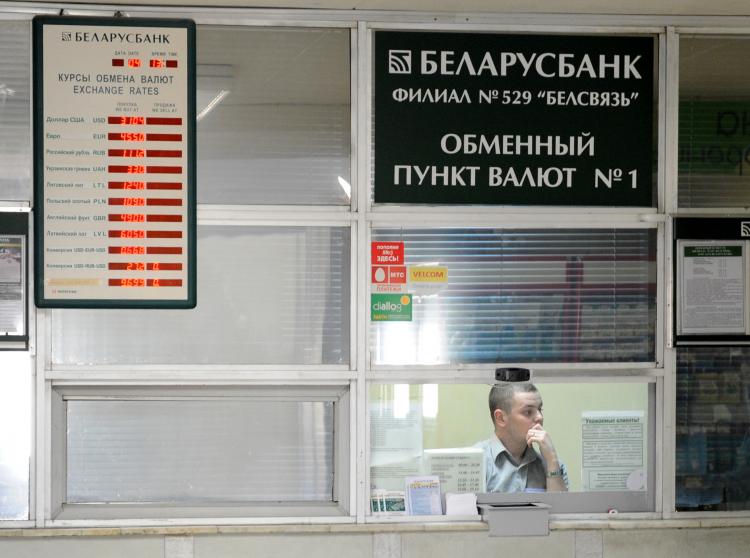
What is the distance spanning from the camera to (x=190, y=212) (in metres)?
4.66

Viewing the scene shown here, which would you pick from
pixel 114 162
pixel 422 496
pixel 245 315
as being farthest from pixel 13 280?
pixel 422 496

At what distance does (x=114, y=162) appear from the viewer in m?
4.63

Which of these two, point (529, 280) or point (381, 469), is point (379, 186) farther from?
point (381, 469)

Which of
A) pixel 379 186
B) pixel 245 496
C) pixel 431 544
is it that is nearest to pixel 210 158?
pixel 379 186

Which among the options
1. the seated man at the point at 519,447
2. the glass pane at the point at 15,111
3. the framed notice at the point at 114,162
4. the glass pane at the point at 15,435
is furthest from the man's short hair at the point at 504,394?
the glass pane at the point at 15,111

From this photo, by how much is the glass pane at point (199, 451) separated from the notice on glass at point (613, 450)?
1214mm

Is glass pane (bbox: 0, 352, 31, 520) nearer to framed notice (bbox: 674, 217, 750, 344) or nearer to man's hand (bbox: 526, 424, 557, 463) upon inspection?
man's hand (bbox: 526, 424, 557, 463)

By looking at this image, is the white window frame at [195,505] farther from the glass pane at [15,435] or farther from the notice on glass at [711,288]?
the notice on glass at [711,288]

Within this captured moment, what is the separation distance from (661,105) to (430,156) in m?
1.13

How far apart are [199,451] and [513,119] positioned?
213cm

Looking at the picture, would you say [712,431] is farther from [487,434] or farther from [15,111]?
[15,111]

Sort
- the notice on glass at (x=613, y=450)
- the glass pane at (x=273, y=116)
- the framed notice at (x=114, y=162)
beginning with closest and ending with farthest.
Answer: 1. the framed notice at (x=114, y=162)
2. the glass pane at (x=273, y=116)
3. the notice on glass at (x=613, y=450)

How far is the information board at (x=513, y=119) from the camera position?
15.6ft

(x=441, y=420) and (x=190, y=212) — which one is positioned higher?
(x=190, y=212)
